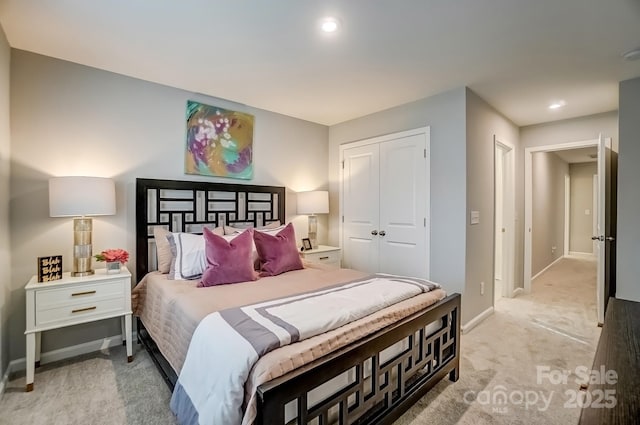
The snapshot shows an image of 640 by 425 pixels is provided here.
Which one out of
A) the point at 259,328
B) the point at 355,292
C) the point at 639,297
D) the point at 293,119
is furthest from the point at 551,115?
the point at 259,328

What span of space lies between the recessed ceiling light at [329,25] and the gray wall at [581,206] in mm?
8283

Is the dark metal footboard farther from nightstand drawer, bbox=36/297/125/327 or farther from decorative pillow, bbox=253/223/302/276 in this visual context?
nightstand drawer, bbox=36/297/125/327

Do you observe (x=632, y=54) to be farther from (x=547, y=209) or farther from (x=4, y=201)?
(x=4, y=201)

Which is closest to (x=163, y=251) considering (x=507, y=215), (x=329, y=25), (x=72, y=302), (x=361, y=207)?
(x=72, y=302)

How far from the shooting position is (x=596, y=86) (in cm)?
301

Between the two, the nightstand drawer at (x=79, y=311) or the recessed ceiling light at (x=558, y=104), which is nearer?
the nightstand drawer at (x=79, y=311)

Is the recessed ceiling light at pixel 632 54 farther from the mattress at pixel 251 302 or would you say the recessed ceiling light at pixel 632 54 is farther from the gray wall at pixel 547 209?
the mattress at pixel 251 302

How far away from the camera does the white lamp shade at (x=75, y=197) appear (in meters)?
2.24

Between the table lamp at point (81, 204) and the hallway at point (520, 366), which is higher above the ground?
the table lamp at point (81, 204)

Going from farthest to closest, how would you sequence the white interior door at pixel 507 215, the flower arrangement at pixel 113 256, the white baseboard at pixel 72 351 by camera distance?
the white interior door at pixel 507 215
the flower arrangement at pixel 113 256
the white baseboard at pixel 72 351

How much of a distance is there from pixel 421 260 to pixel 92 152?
11.2 ft

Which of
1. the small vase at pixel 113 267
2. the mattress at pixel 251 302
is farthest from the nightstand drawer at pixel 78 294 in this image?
the mattress at pixel 251 302

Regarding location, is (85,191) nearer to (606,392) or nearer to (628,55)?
(606,392)

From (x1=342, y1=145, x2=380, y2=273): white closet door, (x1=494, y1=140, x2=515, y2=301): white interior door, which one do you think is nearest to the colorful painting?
(x1=342, y1=145, x2=380, y2=273): white closet door
